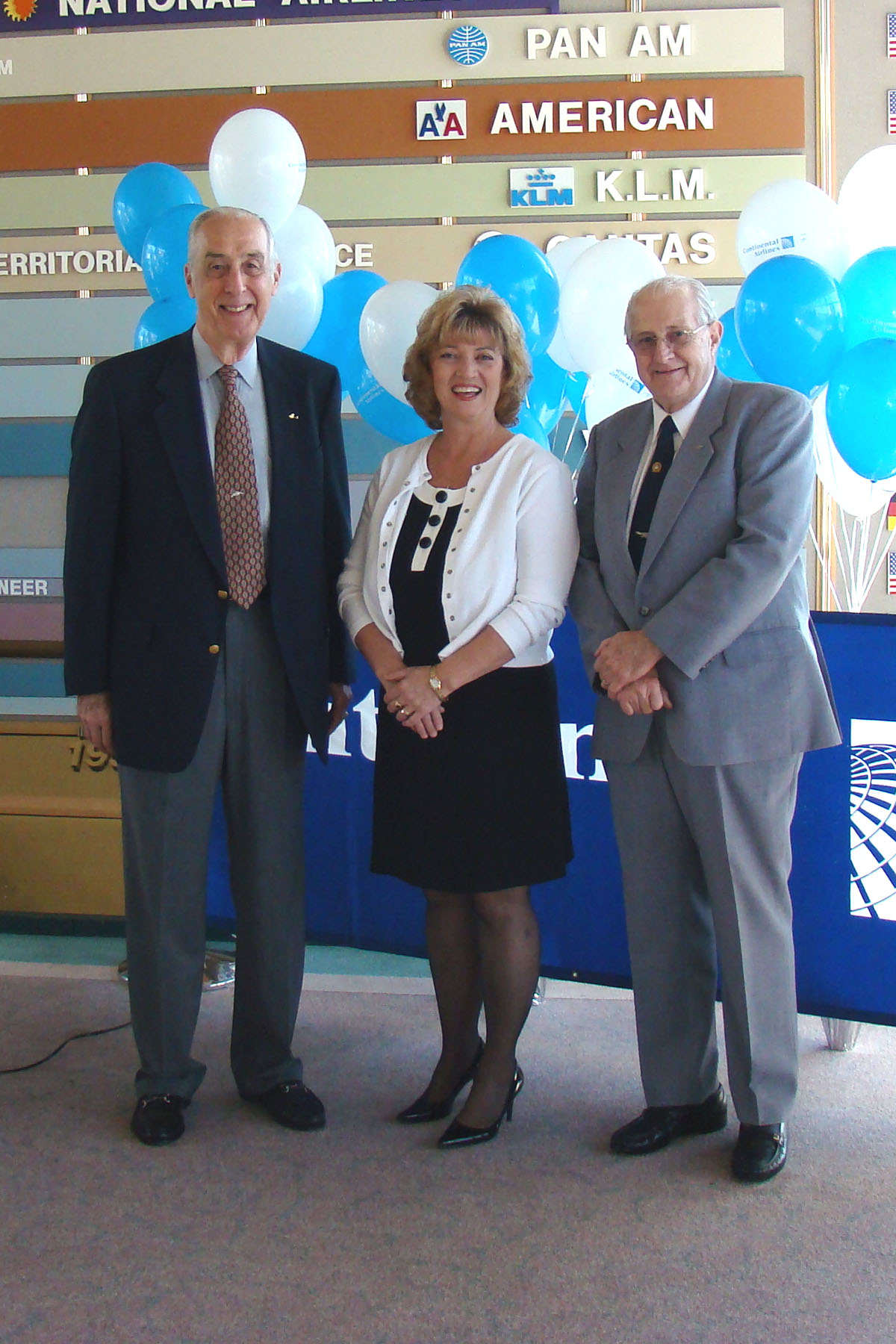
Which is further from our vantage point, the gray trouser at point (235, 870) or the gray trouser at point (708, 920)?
the gray trouser at point (235, 870)

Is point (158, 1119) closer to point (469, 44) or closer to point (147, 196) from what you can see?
point (147, 196)

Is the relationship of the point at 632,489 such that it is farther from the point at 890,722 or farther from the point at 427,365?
the point at 890,722

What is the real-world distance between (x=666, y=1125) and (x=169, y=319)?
2.36m

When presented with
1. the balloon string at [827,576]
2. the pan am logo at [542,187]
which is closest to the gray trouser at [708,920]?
the balloon string at [827,576]

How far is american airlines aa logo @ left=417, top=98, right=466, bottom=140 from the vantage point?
172 inches

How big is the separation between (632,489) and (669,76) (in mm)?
2895

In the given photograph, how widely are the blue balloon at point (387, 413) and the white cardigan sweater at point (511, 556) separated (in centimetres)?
94

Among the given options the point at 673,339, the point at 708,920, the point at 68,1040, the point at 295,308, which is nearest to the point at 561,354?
the point at 295,308

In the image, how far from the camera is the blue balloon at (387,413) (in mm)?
3057

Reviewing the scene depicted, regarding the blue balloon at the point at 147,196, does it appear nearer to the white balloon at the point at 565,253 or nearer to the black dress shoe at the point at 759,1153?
the white balloon at the point at 565,253

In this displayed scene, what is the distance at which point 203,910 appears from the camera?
235 cm

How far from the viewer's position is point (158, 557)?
221 cm

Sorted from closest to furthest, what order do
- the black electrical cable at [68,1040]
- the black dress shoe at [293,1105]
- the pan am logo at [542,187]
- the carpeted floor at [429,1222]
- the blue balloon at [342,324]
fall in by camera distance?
the carpeted floor at [429,1222] < the black dress shoe at [293,1105] < the black electrical cable at [68,1040] < the blue balloon at [342,324] < the pan am logo at [542,187]

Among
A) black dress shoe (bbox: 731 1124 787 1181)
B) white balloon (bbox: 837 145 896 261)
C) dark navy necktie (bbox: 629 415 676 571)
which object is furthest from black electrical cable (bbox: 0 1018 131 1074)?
white balloon (bbox: 837 145 896 261)
